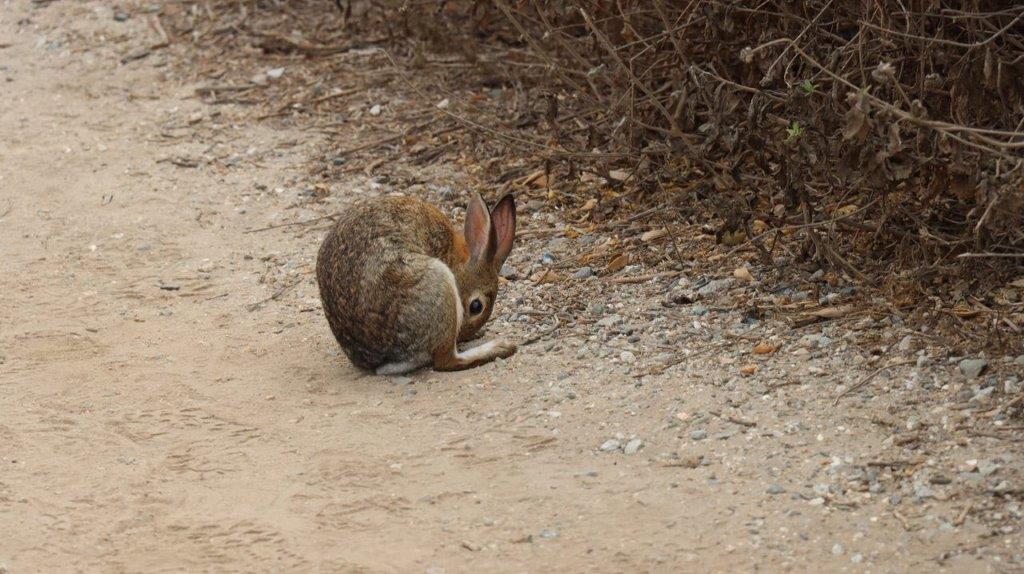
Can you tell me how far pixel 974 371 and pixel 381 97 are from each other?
19.9ft

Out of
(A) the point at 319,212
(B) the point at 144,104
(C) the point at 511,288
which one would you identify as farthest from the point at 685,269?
(B) the point at 144,104

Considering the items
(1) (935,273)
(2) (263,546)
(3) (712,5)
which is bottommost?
(2) (263,546)

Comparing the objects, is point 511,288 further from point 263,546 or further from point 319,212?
point 263,546

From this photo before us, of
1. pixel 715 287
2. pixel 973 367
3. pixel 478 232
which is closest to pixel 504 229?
pixel 478 232

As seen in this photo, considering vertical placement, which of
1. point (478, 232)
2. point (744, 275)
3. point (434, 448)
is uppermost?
point (478, 232)

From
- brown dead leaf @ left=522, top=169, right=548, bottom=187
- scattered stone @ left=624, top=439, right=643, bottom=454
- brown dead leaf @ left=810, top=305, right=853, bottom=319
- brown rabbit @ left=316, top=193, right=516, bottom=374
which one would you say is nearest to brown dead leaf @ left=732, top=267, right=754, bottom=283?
brown dead leaf @ left=810, top=305, right=853, bottom=319

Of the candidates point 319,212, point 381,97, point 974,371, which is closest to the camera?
point 974,371

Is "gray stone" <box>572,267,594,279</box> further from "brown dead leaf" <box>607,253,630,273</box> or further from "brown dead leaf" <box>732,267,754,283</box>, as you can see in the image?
"brown dead leaf" <box>732,267,754,283</box>

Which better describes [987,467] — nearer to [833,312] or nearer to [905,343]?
[905,343]

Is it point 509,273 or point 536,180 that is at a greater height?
point 536,180

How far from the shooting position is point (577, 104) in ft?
30.6

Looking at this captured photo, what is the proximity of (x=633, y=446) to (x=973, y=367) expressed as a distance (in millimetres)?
1526

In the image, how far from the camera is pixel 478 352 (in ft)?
22.6

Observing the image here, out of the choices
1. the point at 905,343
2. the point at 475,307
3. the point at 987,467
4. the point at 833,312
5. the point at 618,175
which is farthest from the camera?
the point at 618,175
